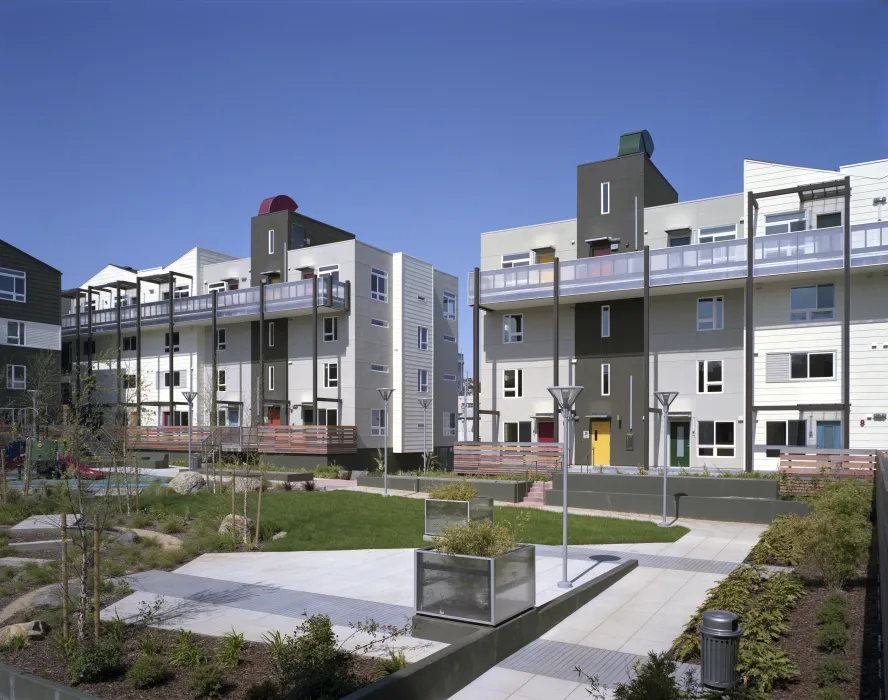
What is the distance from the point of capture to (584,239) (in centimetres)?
3319

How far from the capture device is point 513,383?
114 ft

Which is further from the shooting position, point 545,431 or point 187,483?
point 545,431

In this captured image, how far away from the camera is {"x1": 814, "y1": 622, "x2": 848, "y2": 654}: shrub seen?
8.00 meters

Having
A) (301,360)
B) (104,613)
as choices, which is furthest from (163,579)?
(301,360)

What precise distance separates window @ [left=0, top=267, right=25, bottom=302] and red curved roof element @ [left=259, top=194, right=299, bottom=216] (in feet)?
49.4

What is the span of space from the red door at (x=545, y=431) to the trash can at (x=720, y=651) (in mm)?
26621

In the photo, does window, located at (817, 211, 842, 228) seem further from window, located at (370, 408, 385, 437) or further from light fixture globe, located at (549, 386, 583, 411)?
window, located at (370, 408, 385, 437)

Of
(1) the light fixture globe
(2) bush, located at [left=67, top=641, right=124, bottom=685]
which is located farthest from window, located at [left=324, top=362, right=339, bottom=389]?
(2) bush, located at [left=67, top=641, right=124, bottom=685]

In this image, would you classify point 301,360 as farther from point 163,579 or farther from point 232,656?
point 232,656

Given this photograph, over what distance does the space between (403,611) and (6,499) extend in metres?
14.4

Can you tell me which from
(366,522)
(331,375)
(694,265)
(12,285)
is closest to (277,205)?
(331,375)

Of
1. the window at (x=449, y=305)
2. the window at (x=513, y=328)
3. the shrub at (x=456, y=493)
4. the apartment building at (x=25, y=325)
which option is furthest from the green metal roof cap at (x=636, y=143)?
the apartment building at (x=25, y=325)

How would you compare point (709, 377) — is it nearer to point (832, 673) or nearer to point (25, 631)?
point (832, 673)

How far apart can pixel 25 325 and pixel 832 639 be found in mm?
46374
